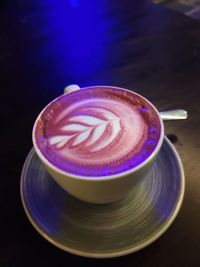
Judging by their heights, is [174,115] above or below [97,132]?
below

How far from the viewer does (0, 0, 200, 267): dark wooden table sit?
1.62 feet

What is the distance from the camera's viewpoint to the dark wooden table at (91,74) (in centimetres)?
50

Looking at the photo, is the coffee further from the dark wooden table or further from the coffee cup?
the dark wooden table

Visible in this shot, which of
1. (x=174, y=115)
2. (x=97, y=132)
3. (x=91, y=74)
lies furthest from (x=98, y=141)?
(x=91, y=74)

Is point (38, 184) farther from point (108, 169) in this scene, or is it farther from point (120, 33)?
point (120, 33)

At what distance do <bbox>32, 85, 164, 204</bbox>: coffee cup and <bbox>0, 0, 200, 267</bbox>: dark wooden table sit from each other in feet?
0.36

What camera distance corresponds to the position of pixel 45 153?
1.66ft

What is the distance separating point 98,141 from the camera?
1.71ft

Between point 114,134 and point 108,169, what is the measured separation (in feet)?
0.26

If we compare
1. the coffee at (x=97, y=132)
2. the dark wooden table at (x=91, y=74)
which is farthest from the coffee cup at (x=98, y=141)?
the dark wooden table at (x=91, y=74)

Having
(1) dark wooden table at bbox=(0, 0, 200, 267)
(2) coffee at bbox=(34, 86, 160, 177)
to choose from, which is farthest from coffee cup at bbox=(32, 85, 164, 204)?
(1) dark wooden table at bbox=(0, 0, 200, 267)

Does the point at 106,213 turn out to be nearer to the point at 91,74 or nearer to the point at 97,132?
the point at 97,132

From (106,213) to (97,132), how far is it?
14 centimetres

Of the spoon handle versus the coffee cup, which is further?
the spoon handle
